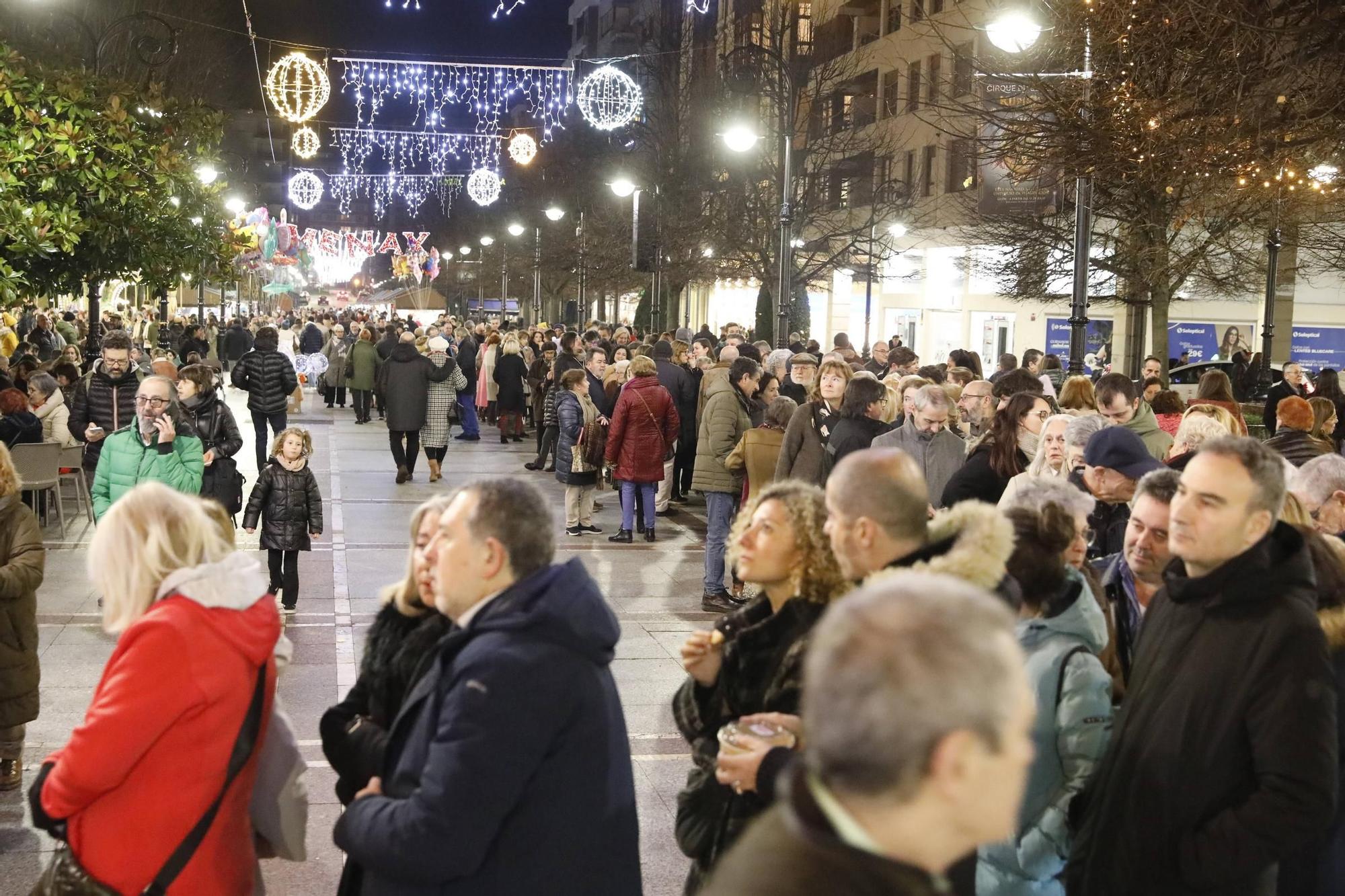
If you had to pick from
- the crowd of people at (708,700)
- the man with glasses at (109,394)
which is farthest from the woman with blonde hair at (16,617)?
the man with glasses at (109,394)

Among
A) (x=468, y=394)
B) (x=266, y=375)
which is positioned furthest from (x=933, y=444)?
(x=468, y=394)

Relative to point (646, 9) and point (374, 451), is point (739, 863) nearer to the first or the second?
point (374, 451)

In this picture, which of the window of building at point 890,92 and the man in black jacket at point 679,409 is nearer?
the man in black jacket at point 679,409

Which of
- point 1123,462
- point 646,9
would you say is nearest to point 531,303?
point 646,9

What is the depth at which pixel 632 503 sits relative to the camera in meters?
14.8

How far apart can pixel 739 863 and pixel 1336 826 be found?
114 inches

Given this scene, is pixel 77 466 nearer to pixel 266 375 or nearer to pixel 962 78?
pixel 266 375

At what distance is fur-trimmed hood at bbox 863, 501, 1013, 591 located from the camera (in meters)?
3.62

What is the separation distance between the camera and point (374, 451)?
23047 mm

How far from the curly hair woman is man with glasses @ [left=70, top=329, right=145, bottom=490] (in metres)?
8.64

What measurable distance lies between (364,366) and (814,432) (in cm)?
1899

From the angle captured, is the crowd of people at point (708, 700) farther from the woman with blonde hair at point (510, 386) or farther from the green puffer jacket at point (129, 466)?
the woman with blonde hair at point (510, 386)

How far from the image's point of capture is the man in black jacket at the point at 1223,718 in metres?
3.41

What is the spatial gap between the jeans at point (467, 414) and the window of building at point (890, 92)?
24175 mm
